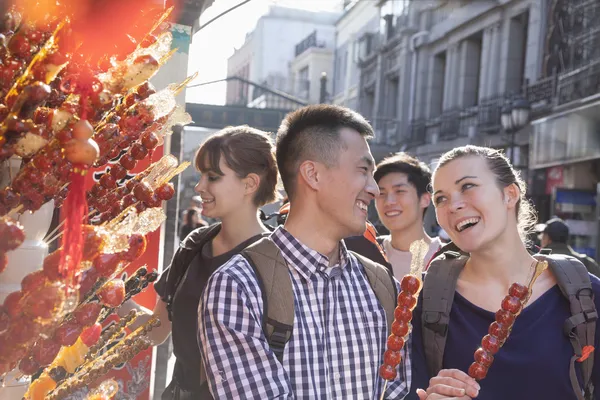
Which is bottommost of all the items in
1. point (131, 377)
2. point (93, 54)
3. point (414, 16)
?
point (131, 377)

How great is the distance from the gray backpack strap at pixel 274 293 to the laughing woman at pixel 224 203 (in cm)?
119

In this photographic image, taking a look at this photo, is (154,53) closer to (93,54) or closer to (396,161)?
(93,54)

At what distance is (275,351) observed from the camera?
88.7 inches

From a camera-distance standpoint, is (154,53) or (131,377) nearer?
(154,53)

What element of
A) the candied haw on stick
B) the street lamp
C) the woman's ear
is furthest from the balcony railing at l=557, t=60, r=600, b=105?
the candied haw on stick

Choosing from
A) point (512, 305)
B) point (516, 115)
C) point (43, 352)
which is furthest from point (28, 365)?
point (516, 115)

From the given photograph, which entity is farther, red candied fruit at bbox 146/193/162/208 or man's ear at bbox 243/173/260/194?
man's ear at bbox 243/173/260/194

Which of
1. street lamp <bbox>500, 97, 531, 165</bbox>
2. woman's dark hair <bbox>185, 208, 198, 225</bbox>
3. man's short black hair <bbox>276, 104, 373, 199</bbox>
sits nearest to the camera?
man's short black hair <bbox>276, 104, 373, 199</bbox>

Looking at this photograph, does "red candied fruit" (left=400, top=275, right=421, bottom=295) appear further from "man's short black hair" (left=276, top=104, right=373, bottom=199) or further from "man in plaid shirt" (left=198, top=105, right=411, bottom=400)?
"man's short black hair" (left=276, top=104, right=373, bottom=199)

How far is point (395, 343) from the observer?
2309mm

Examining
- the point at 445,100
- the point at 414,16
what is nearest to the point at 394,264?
the point at 445,100

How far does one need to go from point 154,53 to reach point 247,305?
94 cm

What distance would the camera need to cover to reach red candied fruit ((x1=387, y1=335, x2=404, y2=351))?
7.55ft

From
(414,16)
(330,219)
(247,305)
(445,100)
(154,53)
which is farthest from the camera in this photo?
(414,16)
